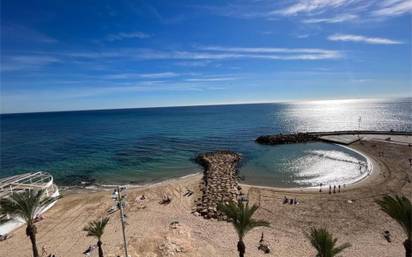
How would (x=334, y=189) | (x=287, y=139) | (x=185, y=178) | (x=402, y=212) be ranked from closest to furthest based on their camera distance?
(x=402, y=212) → (x=334, y=189) → (x=185, y=178) → (x=287, y=139)

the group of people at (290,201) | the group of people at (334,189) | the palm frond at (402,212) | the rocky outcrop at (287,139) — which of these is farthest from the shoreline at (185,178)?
the rocky outcrop at (287,139)

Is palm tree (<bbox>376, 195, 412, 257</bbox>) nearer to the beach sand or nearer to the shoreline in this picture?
the beach sand

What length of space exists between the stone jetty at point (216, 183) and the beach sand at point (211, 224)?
1403 mm

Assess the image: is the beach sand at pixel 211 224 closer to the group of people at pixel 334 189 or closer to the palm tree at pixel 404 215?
the group of people at pixel 334 189

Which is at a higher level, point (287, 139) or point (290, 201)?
point (287, 139)

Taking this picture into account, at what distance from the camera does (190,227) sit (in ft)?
88.8

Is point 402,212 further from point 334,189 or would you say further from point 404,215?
point 334,189

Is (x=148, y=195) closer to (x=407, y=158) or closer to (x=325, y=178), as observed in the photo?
(x=325, y=178)

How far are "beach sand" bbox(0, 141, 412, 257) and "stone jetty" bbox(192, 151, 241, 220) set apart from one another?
1.40 metres

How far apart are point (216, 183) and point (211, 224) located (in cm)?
1246

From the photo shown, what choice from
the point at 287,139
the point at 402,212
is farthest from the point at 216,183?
the point at 287,139

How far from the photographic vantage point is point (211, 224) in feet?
91.1

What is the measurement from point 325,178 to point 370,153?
73.2ft

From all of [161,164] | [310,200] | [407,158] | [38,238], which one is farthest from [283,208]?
[407,158]
